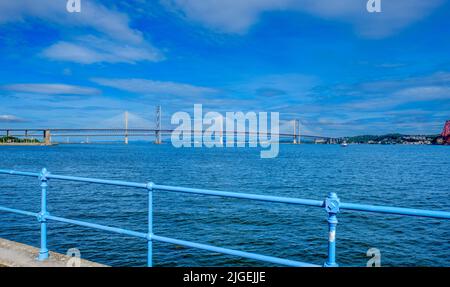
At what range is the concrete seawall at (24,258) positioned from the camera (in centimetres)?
421

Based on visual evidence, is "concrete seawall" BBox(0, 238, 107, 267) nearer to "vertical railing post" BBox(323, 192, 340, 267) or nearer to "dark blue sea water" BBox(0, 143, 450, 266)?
"vertical railing post" BBox(323, 192, 340, 267)

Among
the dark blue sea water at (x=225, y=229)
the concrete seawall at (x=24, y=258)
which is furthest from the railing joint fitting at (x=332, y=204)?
the dark blue sea water at (x=225, y=229)

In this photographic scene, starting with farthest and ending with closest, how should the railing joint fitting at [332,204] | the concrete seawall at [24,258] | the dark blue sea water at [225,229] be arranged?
the dark blue sea water at [225,229], the concrete seawall at [24,258], the railing joint fitting at [332,204]

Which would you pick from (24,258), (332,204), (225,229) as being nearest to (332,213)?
(332,204)

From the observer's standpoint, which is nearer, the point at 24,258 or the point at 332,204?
the point at 332,204

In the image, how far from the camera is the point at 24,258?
173 inches

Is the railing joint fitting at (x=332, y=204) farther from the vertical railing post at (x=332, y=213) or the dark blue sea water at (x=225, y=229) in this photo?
the dark blue sea water at (x=225, y=229)

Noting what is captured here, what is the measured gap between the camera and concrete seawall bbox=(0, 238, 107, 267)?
4.21 m

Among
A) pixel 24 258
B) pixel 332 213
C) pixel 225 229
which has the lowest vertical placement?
pixel 225 229

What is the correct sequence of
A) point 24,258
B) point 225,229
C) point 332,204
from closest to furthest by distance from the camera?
point 332,204
point 24,258
point 225,229

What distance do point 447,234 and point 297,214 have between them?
6.38 metres

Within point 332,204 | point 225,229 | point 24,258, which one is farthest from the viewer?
point 225,229

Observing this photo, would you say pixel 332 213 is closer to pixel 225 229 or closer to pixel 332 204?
pixel 332 204

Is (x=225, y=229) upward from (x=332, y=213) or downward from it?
downward
